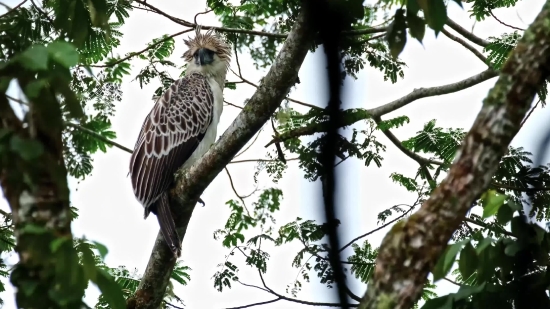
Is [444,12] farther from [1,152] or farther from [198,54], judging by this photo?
[198,54]

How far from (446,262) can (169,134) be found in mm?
4540

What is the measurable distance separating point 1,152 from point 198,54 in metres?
5.73

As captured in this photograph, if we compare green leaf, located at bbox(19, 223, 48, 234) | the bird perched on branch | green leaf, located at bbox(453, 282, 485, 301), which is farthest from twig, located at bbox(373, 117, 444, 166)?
green leaf, located at bbox(19, 223, 48, 234)

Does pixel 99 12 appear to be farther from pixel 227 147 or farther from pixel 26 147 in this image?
pixel 227 147

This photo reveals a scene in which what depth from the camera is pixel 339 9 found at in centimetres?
268

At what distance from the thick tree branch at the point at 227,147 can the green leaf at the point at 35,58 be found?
2.02m

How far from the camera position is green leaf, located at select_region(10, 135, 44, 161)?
2266mm

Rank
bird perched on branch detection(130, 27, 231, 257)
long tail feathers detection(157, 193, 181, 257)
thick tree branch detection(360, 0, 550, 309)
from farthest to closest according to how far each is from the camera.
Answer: bird perched on branch detection(130, 27, 231, 257), long tail feathers detection(157, 193, 181, 257), thick tree branch detection(360, 0, 550, 309)

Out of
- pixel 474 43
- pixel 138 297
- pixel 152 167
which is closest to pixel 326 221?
pixel 138 297

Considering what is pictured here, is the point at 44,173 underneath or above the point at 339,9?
underneath

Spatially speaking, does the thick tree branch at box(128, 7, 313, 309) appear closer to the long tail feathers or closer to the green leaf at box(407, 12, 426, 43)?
the long tail feathers

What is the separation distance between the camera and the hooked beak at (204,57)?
7914 mm

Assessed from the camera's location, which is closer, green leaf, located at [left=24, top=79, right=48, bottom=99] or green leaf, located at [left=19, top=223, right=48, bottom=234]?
green leaf, located at [left=24, top=79, right=48, bottom=99]

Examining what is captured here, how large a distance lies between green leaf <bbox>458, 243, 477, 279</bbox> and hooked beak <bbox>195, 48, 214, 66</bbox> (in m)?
5.36
